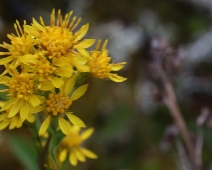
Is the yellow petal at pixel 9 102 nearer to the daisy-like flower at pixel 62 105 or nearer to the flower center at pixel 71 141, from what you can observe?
the daisy-like flower at pixel 62 105

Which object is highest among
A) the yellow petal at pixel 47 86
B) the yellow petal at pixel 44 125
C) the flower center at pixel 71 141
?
the yellow petal at pixel 47 86

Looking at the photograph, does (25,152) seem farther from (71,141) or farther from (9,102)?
(9,102)

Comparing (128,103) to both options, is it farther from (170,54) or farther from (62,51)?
(62,51)

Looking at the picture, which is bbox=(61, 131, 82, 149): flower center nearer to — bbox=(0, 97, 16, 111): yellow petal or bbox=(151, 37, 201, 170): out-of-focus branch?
bbox=(0, 97, 16, 111): yellow petal

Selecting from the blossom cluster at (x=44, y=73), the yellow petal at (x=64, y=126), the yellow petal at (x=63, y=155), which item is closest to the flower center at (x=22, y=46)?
the blossom cluster at (x=44, y=73)

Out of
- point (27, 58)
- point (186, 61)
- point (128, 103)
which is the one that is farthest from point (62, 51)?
point (186, 61)
